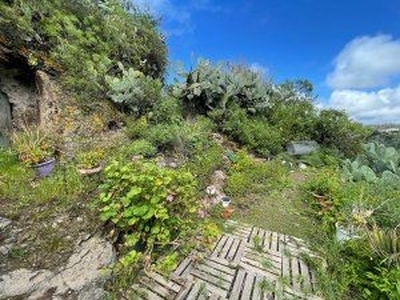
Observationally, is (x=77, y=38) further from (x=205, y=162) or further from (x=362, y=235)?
(x=362, y=235)

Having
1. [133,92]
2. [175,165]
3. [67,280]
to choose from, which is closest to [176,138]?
[175,165]

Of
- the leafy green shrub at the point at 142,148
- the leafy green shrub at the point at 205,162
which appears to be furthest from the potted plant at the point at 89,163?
the leafy green shrub at the point at 205,162

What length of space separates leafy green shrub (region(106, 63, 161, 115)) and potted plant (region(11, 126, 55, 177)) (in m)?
1.89

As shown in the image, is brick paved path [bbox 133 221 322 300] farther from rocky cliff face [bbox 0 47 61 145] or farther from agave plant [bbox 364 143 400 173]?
agave plant [bbox 364 143 400 173]

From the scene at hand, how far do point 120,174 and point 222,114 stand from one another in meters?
5.44

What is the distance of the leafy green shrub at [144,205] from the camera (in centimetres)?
317

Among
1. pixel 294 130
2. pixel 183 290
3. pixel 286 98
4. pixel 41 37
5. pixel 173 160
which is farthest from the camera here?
pixel 286 98

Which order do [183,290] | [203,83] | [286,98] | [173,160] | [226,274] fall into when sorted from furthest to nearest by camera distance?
1. [286,98]
2. [203,83]
3. [173,160]
4. [226,274]
5. [183,290]

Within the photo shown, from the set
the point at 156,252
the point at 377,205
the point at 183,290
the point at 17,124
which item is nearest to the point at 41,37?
the point at 17,124

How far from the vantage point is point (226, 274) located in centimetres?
312

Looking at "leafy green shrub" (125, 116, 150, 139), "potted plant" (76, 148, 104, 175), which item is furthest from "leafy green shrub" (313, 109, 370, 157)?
"potted plant" (76, 148, 104, 175)

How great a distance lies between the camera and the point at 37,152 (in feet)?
15.3

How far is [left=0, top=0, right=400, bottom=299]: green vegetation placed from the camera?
10.5 feet

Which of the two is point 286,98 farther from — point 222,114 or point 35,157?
point 35,157
